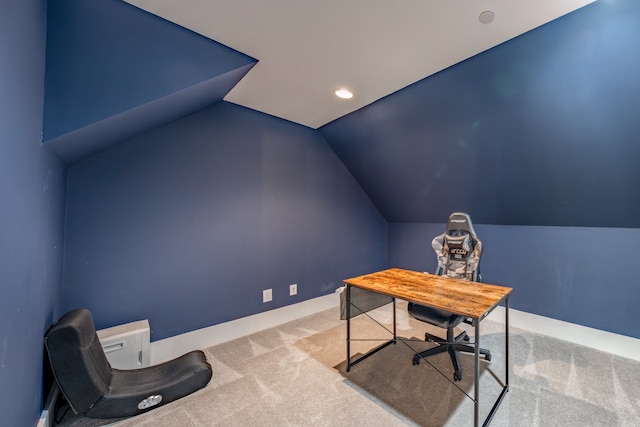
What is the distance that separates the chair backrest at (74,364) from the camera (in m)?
1.45

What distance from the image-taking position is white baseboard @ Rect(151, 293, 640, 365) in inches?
93.0

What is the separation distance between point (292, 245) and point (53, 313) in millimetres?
2101

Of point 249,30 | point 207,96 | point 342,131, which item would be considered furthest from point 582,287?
point 207,96

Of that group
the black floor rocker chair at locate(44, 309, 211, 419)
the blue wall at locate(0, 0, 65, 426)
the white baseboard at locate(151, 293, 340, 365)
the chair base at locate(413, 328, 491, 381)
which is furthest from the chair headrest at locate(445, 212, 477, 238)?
the blue wall at locate(0, 0, 65, 426)

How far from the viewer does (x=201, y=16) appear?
1611mm

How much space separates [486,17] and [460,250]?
176cm

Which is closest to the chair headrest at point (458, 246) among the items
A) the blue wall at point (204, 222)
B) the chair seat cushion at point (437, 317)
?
the chair seat cushion at point (437, 317)

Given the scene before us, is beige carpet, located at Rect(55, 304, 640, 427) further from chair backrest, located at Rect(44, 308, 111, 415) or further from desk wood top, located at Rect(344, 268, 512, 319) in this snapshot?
desk wood top, located at Rect(344, 268, 512, 319)

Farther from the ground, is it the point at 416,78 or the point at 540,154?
the point at 416,78

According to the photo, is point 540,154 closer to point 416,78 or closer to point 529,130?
point 529,130

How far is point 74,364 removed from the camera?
1476 mm

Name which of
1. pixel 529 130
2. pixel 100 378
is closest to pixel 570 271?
pixel 529 130

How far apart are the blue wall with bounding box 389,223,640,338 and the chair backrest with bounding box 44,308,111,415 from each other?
3752 millimetres

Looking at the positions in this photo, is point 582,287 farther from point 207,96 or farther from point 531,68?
point 207,96
